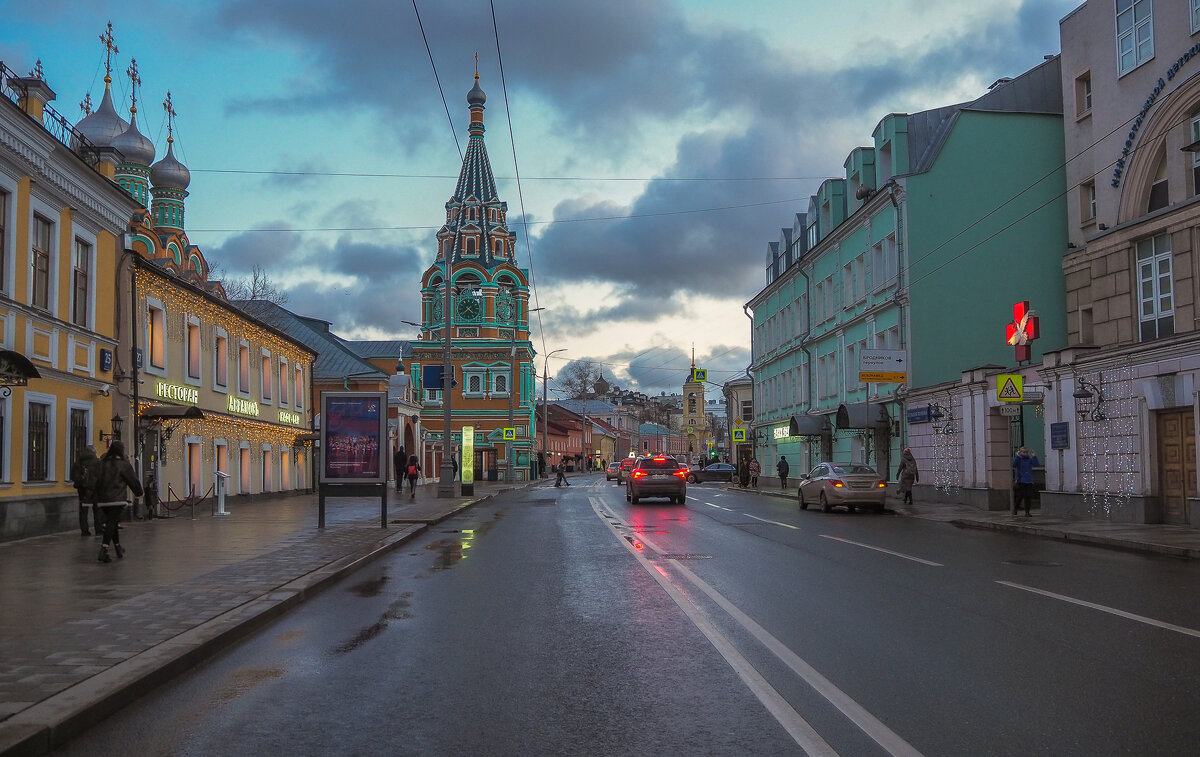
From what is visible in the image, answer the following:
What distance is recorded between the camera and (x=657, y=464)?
33.4 metres

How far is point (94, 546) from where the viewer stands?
16.4 m

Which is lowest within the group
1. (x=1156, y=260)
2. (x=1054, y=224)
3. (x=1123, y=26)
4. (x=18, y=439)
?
(x=18, y=439)

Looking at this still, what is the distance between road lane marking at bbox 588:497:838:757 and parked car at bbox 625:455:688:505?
21.9 metres

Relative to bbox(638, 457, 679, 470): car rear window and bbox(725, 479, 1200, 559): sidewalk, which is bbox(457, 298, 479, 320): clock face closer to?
bbox(638, 457, 679, 470): car rear window

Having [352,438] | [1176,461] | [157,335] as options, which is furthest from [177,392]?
[1176,461]

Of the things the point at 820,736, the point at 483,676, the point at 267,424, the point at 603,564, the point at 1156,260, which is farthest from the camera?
→ the point at 267,424

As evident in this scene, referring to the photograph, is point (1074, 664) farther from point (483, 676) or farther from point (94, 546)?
point (94, 546)

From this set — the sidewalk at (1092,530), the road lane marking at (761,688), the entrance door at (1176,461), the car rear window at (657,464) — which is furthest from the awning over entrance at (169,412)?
the entrance door at (1176,461)

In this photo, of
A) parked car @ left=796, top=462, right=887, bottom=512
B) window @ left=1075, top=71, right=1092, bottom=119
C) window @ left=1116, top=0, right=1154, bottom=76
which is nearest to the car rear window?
parked car @ left=796, top=462, right=887, bottom=512

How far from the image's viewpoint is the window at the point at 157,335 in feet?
85.5

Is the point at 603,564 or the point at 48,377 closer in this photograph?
the point at 603,564

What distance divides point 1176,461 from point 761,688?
17192 millimetres

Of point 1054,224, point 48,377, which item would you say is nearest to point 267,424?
point 48,377

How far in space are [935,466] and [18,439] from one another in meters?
24.5
